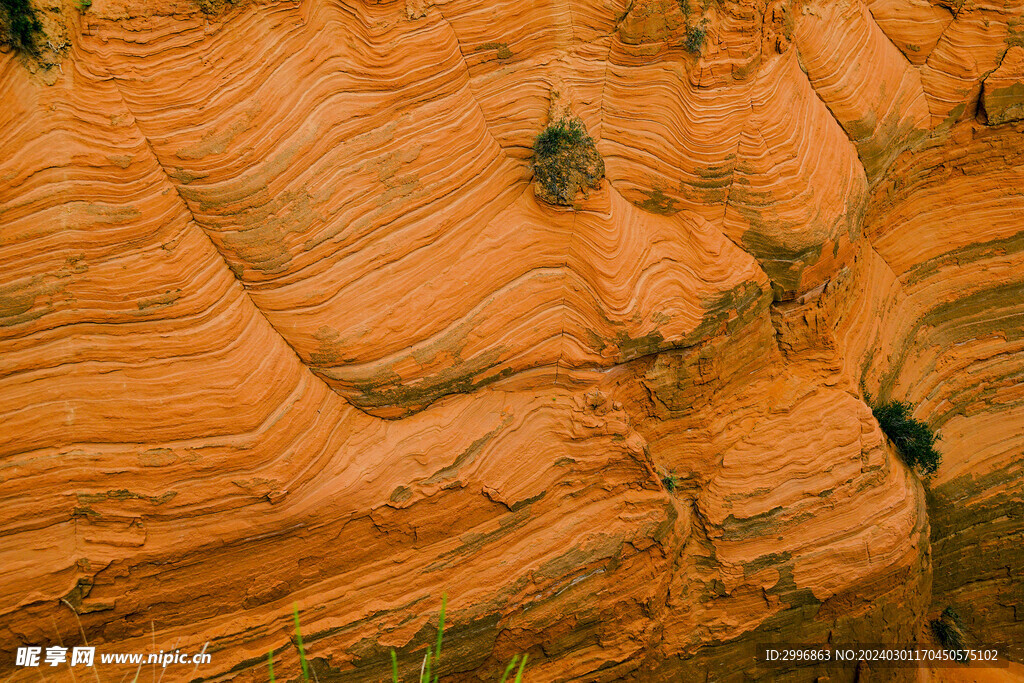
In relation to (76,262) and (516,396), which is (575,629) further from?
(76,262)

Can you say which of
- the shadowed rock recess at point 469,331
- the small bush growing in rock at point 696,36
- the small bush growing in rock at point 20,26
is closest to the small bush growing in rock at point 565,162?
the shadowed rock recess at point 469,331

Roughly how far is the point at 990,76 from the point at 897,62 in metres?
1.36

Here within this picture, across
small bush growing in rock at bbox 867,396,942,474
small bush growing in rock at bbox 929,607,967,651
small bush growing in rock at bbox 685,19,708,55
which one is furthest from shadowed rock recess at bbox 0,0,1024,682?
small bush growing in rock at bbox 929,607,967,651

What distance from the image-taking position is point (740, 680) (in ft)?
27.3

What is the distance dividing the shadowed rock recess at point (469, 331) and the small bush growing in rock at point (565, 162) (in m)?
0.18

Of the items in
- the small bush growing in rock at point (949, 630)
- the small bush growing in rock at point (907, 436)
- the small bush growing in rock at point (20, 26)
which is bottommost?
the small bush growing in rock at point (949, 630)

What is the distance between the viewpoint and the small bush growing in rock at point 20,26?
5.72m

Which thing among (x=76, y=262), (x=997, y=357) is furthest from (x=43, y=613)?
(x=997, y=357)

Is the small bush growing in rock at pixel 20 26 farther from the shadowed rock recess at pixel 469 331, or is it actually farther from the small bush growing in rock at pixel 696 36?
the small bush growing in rock at pixel 696 36

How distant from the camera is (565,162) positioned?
7199 mm

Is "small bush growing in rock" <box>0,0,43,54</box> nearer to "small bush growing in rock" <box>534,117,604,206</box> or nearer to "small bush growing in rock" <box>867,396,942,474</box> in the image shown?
"small bush growing in rock" <box>534,117,604,206</box>

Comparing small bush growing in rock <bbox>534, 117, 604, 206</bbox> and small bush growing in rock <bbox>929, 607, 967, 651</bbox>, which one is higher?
small bush growing in rock <bbox>534, 117, 604, 206</bbox>

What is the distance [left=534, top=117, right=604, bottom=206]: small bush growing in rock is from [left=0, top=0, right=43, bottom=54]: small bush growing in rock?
14.0ft

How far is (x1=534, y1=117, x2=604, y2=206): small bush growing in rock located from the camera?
7.17 m
